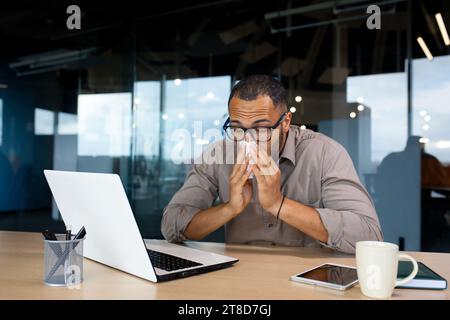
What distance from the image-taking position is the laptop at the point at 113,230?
2.56 ft

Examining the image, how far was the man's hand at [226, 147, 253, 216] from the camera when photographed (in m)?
1.15

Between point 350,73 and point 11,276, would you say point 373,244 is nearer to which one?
point 11,276

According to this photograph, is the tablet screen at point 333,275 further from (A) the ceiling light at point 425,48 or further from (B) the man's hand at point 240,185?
(A) the ceiling light at point 425,48

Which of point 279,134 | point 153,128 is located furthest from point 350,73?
point 279,134

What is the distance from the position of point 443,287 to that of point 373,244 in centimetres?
18

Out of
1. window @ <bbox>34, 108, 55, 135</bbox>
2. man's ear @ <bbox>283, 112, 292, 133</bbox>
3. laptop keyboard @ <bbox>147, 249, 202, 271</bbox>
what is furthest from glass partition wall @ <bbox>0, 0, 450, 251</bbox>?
laptop keyboard @ <bbox>147, 249, 202, 271</bbox>

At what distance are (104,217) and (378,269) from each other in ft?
1.79

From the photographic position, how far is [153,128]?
360cm

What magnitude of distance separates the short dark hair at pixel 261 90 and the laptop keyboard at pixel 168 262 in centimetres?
57

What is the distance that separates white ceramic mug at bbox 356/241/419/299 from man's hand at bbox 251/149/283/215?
1.27 feet

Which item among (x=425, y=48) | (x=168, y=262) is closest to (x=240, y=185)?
(x=168, y=262)

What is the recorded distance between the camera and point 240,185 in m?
1.16

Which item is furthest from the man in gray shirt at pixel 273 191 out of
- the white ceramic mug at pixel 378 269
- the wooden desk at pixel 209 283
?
the white ceramic mug at pixel 378 269

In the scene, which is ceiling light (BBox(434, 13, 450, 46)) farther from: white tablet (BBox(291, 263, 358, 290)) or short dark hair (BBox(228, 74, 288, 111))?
white tablet (BBox(291, 263, 358, 290))
